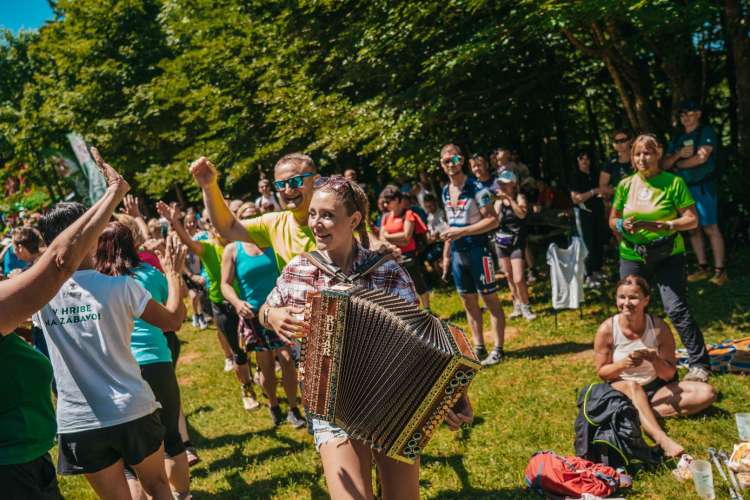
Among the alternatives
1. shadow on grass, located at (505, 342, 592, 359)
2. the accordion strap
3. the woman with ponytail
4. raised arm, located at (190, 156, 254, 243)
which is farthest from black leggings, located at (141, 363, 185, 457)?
shadow on grass, located at (505, 342, 592, 359)

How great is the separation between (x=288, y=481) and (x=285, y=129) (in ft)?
30.0

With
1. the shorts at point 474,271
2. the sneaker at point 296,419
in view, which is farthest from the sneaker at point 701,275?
the sneaker at point 296,419

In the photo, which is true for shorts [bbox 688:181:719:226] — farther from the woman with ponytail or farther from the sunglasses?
the woman with ponytail

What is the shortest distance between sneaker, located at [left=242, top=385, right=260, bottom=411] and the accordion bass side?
4.16 m

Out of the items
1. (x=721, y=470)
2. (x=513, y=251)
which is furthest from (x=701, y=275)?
(x=721, y=470)

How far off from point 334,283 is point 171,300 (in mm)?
1162

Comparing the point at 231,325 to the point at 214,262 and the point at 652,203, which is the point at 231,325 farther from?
the point at 652,203

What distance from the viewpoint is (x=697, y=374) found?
17.1 feet

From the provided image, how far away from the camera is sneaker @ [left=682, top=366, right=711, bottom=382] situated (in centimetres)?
518

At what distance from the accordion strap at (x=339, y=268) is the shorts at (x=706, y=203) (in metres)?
6.48

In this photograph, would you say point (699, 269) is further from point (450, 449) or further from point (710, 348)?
point (450, 449)

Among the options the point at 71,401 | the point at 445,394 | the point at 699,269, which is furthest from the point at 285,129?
the point at 445,394

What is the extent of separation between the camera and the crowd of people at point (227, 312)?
8.03ft

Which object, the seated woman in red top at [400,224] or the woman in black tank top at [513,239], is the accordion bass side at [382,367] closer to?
the seated woman in red top at [400,224]
